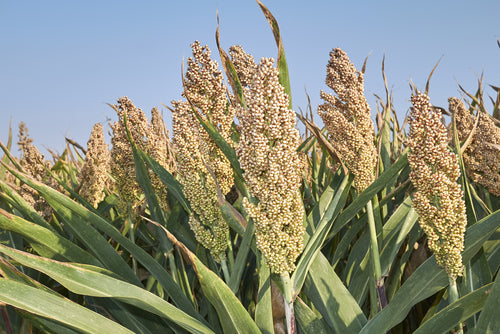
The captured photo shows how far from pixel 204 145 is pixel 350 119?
1.03 m

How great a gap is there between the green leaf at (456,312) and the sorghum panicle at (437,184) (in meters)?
0.12

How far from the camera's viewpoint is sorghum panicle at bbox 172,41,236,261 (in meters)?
2.22

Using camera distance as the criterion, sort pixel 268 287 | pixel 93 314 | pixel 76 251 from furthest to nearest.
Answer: pixel 76 251 → pixel 268 287 → pixel 93 314

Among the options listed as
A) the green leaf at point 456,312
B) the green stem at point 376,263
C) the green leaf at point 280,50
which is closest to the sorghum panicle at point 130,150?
the green leaf at point 280,50

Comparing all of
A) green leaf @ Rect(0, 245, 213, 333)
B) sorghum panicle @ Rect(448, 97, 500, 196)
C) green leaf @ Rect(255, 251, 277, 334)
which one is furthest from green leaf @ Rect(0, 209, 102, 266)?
sorghum panicle @ Rect(448, 97, 500, 196)

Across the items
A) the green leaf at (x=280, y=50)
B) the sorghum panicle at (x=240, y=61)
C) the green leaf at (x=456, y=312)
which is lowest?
the green leaf at (x=456, y=312)

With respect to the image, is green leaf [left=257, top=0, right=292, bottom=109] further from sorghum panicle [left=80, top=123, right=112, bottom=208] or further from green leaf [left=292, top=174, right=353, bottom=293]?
sorghum panicle [left=80, top=123, right=112, bottom=208]

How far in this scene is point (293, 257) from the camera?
198 centimetres

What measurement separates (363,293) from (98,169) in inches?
90.8

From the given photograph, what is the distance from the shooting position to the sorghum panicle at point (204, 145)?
2225 mm

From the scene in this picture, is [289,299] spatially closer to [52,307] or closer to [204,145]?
[204,145]

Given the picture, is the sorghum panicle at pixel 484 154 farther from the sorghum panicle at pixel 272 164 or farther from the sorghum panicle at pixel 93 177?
the sorghum panicle at pixel 93 177

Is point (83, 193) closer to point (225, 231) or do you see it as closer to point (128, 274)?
point (128, 274)

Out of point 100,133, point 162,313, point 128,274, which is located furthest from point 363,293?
point 100,133
